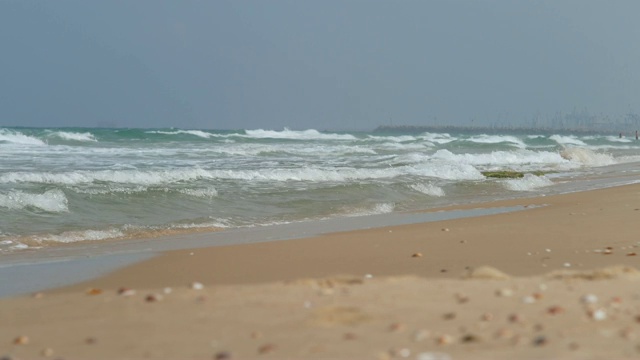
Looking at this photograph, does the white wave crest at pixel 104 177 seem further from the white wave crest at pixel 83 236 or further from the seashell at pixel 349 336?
the seashell at pixel 349 336

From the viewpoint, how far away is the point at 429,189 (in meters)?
18.5

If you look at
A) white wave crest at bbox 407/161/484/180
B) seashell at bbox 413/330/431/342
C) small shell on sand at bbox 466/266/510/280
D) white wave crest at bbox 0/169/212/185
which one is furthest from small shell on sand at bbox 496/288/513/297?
white wave crest at bbox 407/161/484/180

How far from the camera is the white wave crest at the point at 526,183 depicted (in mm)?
20641

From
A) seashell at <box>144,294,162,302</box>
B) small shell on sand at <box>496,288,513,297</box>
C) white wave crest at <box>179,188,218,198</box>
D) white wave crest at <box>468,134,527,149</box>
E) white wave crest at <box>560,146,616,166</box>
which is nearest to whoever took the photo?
small shell on sand at <box>496,288,513,297</box>

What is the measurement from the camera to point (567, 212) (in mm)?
12828

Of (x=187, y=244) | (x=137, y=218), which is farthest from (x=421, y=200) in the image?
(x=187, y=244)

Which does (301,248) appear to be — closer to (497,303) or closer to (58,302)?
(58,302)

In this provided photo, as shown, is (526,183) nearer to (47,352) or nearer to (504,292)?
(504,292)

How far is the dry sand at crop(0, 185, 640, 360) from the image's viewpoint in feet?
12.1

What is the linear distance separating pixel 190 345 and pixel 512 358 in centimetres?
140

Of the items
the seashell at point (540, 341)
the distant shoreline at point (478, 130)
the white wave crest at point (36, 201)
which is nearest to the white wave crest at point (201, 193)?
the white wave crest at point (36, 201)

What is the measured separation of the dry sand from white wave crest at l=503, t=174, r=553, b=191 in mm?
12862

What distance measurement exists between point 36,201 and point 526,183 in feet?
41.0

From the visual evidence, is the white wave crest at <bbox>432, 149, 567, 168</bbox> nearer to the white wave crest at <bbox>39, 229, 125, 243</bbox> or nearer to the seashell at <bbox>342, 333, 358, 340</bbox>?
the white wave crest at <bbox>39, 229, 125, 243</bbox>
